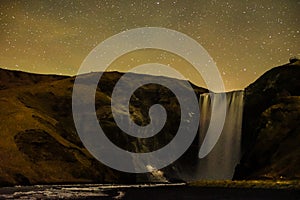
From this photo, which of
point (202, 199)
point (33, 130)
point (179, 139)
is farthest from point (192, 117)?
point (202, 199)

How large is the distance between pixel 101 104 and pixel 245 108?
50.8 meters

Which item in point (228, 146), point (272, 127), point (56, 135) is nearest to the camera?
point (272, 127)

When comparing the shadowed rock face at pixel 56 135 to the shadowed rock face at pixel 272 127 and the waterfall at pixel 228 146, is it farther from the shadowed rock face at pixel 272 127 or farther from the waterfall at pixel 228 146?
the shadowed rock face at pixel 272 127

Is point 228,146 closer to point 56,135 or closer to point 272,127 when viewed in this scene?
point 272,127

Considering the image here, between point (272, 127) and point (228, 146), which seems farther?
point (228, 146)

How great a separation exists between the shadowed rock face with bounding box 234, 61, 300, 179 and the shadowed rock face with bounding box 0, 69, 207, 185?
3401cm

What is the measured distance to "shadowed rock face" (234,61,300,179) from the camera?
10769 cm

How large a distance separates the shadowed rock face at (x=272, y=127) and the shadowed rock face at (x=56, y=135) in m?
34.0

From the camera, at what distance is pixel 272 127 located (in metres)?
120

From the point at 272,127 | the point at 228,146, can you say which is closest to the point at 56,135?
the point at 228,146

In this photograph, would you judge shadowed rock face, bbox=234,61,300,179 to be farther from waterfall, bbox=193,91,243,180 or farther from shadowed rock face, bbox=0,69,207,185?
shadowed rock face, bbox=0,69,207,185

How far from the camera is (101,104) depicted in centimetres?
16125

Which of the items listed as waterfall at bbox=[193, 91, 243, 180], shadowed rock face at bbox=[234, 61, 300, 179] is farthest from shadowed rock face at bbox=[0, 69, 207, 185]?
shadowed rock face at bbox=[234, 61, 300, 179]

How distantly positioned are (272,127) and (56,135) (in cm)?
5887
